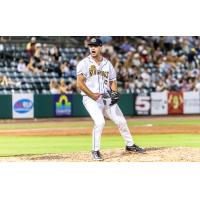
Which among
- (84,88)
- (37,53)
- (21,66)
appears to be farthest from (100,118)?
(21,66)

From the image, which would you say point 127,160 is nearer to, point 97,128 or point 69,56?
point 97,128

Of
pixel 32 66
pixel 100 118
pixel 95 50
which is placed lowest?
pixel 100 118

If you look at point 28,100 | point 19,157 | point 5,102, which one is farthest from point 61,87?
point 19,157

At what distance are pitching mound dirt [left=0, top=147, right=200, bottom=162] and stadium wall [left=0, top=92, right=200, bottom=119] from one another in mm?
641

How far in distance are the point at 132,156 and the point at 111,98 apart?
68cm

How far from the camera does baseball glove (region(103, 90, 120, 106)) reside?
6.32 metres

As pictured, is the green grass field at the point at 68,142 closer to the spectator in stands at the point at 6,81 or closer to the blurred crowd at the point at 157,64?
the spectator in stands at the point at 6,81

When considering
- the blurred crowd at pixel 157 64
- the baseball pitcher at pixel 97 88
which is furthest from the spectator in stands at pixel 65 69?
the baseball pitcher at pixel 97 88

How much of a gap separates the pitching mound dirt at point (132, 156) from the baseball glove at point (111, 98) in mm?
537

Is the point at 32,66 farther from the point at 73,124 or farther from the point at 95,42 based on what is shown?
the point at 95,42

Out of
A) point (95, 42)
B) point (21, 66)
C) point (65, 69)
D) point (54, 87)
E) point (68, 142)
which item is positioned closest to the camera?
point (95, 42)

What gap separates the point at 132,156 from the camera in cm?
638

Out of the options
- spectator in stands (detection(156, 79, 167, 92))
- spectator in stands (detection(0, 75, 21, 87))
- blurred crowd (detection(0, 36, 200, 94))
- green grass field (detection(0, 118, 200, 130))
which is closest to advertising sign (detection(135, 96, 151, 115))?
blurred crowd (detection(0, 36, 200, 94))

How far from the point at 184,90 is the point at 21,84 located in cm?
289
